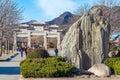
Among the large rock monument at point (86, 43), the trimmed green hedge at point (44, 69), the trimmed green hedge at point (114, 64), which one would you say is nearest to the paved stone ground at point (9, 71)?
the trimmed green hedge at point (44, 69)

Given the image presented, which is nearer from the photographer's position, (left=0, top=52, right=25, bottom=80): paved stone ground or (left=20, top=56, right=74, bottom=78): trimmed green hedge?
(left=20, top=56, right=74, bottom=78): trimmed green hedge

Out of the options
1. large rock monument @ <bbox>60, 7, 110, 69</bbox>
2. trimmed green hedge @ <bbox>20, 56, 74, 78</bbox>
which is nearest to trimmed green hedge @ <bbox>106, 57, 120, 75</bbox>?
large rock monument @ <bbox>60, 7, 110, 69</bbox>

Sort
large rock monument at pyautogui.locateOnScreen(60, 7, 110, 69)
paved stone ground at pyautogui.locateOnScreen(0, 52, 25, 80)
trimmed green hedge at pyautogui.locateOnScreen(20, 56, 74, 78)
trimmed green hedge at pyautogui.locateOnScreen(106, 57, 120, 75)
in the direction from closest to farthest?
trimmed green hedge at pyautogui.locateOnScreen(20, 56, 74, 78) < trimmed green hedge at pyautogui.locateOnScreen(106, 57, 120, 75) < paved stone ground at pyautogui.locateOnScreen(0, 52, 25, 80) < large rock monument at pyautogui.locateOnScreen(60, 7, 110, 69)

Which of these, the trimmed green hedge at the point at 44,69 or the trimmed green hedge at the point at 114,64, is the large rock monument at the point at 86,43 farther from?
the trimmed green hedge at the point at 44,69

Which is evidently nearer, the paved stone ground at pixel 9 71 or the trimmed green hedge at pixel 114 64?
the trimmed green hedge at pixel 114 64

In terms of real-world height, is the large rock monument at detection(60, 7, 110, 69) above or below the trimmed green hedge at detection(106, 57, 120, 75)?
above

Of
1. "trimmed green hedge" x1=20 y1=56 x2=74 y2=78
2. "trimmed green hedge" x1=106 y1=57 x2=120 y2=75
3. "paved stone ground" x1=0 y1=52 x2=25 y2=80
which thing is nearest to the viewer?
"trimmed green hedge" x1=20 y1=56 x2=74 y2=78

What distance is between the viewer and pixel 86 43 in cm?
2092

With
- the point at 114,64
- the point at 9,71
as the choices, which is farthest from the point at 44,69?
the point at 9,71

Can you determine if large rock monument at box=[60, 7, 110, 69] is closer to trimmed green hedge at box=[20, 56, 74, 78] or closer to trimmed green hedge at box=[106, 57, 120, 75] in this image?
trimmed green hedge at box=[106, 57, 120, 75]

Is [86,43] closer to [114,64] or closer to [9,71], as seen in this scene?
[114,64]

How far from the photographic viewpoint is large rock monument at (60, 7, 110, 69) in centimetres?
2070

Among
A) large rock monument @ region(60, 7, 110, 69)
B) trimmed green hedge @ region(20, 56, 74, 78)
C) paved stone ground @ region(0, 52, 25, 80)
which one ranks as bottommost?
paved stone ground @ region(0, 52, 25, 80)

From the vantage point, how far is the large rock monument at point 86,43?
20.7 m
